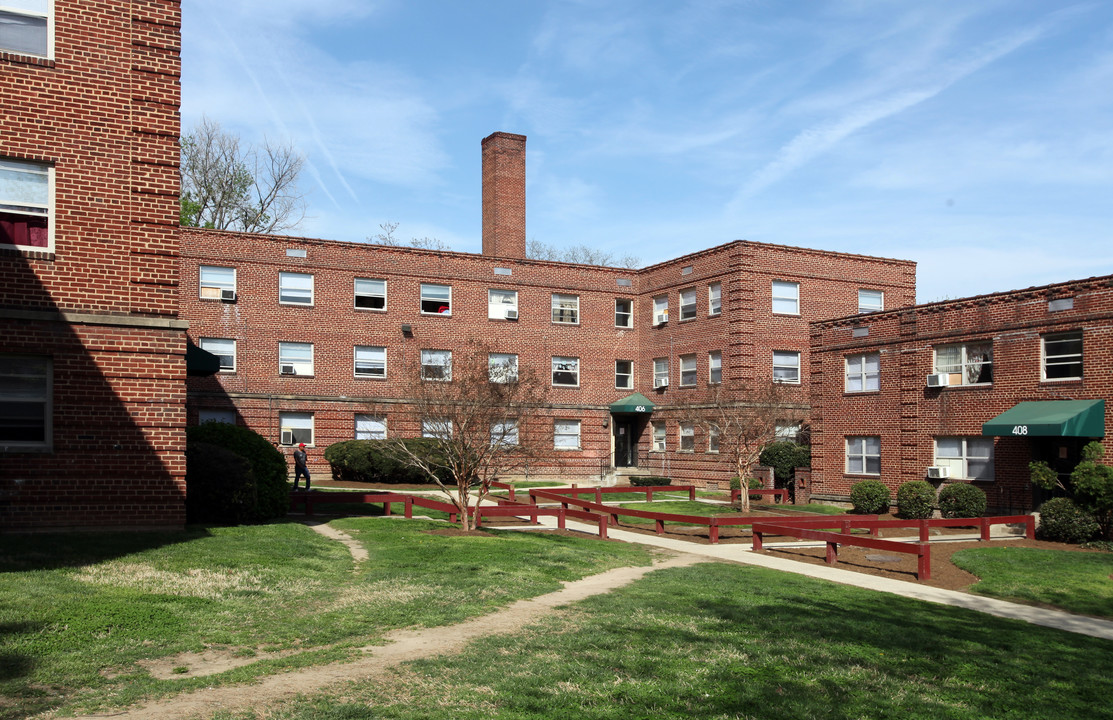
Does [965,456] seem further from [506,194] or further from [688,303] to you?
[506,194]

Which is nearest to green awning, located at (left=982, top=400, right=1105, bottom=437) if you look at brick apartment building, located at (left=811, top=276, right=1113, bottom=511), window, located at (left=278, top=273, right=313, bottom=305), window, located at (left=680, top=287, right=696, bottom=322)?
brick apartment building, located at (left=811, top=276, right=1113, bottom=511)

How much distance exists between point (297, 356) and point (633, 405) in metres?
15.0

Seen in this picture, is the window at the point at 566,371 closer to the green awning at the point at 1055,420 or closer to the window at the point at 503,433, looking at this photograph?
the window at the point at 503,433

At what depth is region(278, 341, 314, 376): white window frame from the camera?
128 ft

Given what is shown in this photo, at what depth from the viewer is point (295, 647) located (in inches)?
379

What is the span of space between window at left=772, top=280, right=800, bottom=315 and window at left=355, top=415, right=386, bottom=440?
17180 mm

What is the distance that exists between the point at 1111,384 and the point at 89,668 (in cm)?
2412

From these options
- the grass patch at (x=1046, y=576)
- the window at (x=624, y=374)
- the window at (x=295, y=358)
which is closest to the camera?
the grass patch at (x=1046, y=576)

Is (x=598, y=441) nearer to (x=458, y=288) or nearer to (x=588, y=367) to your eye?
(x=588, y=367)

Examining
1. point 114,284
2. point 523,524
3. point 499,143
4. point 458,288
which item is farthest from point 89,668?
point 499,143

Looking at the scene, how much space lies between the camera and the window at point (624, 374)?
45156mm

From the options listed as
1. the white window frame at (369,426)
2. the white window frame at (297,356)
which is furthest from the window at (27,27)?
the white window frame at (369,426)

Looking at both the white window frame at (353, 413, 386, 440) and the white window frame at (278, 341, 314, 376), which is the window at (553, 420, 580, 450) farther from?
the white window frame at (278, 341, 314, 376)

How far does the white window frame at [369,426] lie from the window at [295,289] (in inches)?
207
